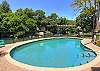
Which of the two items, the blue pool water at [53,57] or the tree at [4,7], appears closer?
the blue pool water at [53,57]

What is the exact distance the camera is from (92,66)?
12.9 m

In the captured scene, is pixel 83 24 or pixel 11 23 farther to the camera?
pixel 83 24

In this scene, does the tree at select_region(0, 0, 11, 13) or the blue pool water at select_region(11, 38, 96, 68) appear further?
the tree at select_region(0, 0, 11, 13)

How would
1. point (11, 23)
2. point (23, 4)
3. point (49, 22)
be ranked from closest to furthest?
1. point (11, 23)
2. point (49, 22)
3. point (23, 4)

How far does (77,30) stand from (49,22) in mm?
8052

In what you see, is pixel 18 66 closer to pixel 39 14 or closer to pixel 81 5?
pixel 81 5

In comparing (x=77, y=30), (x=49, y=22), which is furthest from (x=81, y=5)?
(x=49, y=22)

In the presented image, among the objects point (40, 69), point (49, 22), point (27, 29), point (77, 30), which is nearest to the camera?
point (40, 69)

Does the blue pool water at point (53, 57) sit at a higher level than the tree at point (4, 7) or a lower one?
lower

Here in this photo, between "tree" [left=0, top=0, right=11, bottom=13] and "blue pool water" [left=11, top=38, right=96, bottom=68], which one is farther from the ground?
"tree" [left=0, top=0, right=11, bottom=13]

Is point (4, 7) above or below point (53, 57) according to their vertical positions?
above

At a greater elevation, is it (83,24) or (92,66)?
(83,24)

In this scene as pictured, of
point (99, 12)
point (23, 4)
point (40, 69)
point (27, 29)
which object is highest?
point (23, 4)

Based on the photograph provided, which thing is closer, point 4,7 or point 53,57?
point 53,57
